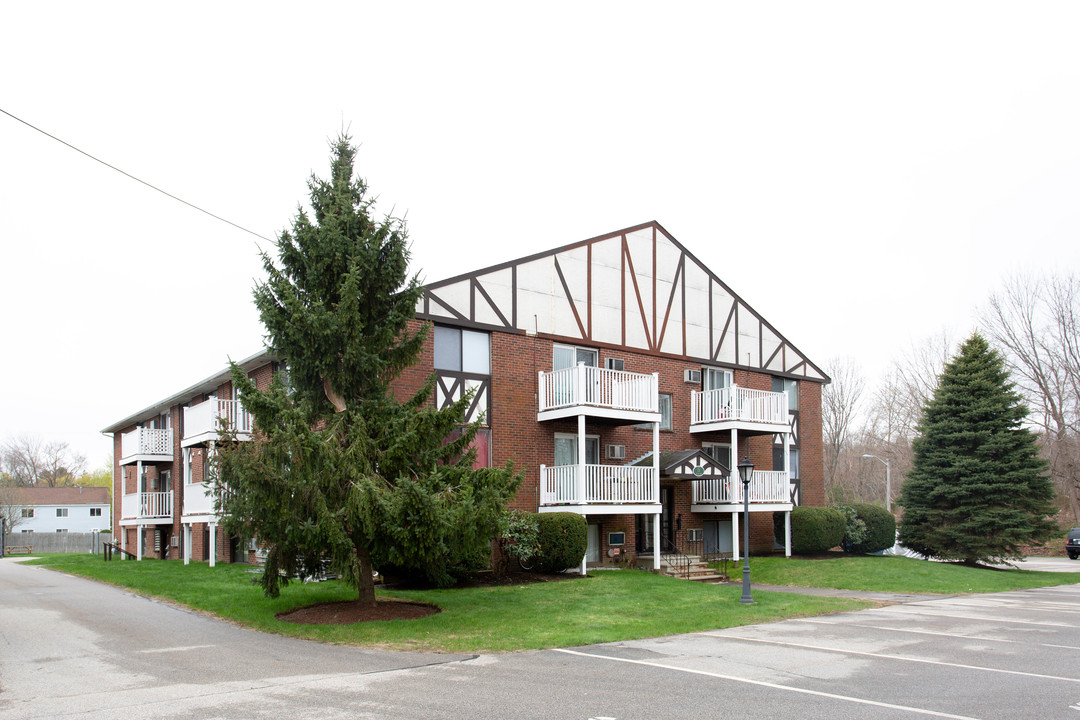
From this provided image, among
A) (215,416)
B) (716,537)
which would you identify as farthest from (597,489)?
(215,416)

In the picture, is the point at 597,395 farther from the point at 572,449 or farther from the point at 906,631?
the point at 906,631

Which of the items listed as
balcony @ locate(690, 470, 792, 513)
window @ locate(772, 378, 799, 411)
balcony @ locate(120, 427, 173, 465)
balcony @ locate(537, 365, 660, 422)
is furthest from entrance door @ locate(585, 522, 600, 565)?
balcony @ locate(120, 427, 173, 465)

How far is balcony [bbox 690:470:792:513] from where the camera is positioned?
993 inches

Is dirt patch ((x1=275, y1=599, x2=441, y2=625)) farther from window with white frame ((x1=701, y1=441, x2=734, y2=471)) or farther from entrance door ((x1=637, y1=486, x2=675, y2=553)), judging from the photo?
window with white frame ((x1=701, y1=441, x2=734, y2=471))

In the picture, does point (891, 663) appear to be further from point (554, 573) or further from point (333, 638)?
point (554, 573)

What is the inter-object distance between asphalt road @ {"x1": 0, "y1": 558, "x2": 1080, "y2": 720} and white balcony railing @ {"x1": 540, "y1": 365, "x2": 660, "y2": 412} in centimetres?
838

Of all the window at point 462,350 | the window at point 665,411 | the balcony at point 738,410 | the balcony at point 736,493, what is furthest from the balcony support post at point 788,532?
the window at point 462,350

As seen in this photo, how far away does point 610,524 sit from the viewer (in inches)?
929

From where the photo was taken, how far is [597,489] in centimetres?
2142

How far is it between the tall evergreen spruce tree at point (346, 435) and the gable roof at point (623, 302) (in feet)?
19.4

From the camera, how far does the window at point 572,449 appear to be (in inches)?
→ 909

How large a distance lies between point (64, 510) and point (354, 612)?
7026cm

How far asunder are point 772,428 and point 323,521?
56.0ft

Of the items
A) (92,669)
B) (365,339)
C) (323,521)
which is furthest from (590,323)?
(92,669)
